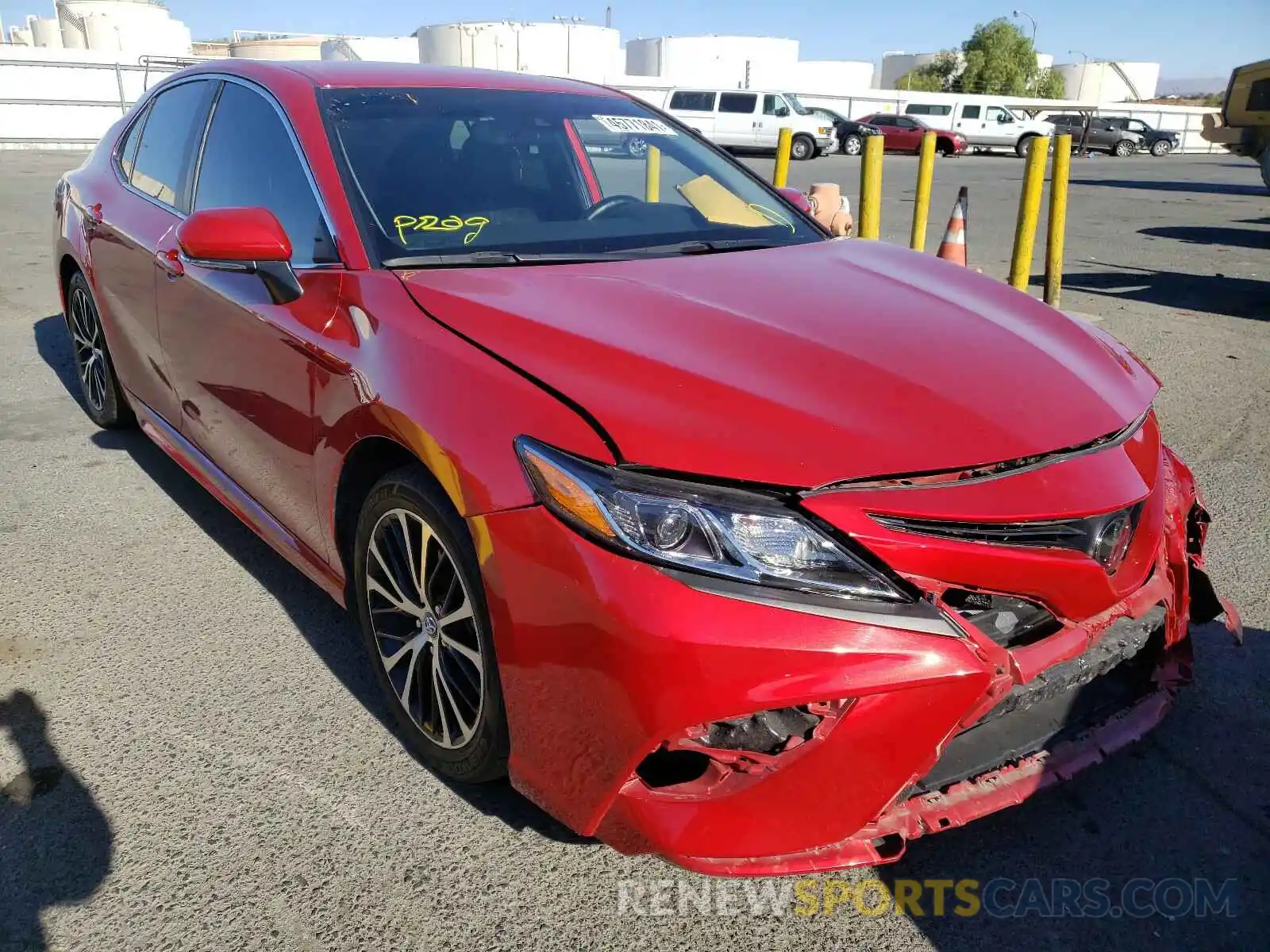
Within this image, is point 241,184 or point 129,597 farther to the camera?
point 129,597

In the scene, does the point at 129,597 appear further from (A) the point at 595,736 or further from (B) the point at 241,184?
(A) the point at 595,736

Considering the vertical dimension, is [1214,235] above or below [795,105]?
below

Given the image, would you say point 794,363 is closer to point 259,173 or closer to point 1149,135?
point 259,173

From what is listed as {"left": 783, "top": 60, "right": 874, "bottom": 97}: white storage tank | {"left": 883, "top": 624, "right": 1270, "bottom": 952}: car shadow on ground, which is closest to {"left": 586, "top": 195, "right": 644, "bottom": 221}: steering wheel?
{"left": 883, "top": 624, "right": 1270, "bottom": 952}: car shadow on ground

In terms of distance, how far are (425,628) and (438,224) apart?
108cm

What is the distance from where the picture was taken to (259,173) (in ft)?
9.66

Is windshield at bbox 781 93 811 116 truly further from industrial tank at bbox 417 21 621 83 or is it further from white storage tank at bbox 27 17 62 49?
white storage tank at bbox 27 17 62 49

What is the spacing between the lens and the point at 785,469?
1732 millimetres

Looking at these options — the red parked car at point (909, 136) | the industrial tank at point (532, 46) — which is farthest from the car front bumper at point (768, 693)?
the industrial tank at point (532, 46)

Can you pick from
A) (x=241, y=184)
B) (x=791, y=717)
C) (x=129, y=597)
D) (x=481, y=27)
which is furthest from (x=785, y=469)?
(x=481, y=27)

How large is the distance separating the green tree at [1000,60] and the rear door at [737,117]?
2136 inches

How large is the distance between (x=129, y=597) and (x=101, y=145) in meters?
2.36

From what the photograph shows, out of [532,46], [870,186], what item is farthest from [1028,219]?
[532,46]

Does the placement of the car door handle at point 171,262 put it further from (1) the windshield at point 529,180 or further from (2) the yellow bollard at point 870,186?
(2) the yellow bollard at point 870,186
